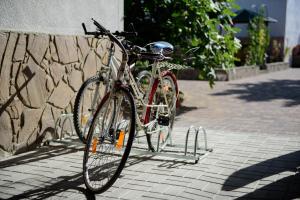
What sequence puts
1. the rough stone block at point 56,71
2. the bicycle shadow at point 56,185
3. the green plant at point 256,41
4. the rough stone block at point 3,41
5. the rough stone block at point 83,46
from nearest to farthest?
the bicycle shadow at point 56,185
the rough stone block at point 3,41
the rough stone block at point 56,71
the rough stone block at point 83,46
the green plant at point 256,41

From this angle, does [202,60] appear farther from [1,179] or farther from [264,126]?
[1,179]

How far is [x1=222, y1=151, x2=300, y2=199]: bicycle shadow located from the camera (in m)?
3.93

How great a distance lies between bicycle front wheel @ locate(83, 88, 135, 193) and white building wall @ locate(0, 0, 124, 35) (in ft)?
5.54

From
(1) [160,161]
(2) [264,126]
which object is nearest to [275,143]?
(2) [264,126]

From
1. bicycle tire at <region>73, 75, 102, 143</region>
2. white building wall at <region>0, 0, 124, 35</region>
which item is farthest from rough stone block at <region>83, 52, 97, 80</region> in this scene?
bicycle tire at <region>73, 75, 102, 143</region>

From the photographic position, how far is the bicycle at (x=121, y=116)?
379 centimetres

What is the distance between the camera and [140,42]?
8969 mm

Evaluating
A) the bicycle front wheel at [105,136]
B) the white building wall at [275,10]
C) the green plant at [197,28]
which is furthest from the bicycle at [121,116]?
the white building wall at [275,10]

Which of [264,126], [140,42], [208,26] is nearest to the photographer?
[264,126]

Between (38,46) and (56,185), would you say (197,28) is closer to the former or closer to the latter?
(38,46)

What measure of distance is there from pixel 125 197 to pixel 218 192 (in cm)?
85

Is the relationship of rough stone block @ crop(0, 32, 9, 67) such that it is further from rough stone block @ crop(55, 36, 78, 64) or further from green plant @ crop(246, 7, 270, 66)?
green plant @ crop(246, 7, 270, 66)

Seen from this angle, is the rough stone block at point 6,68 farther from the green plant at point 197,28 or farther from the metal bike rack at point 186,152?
the green plant at point 197,28

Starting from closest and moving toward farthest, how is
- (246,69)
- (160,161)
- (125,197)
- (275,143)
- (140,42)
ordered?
(125,197) → (160,161) → (275,143) → (140,42) → (246,69)
